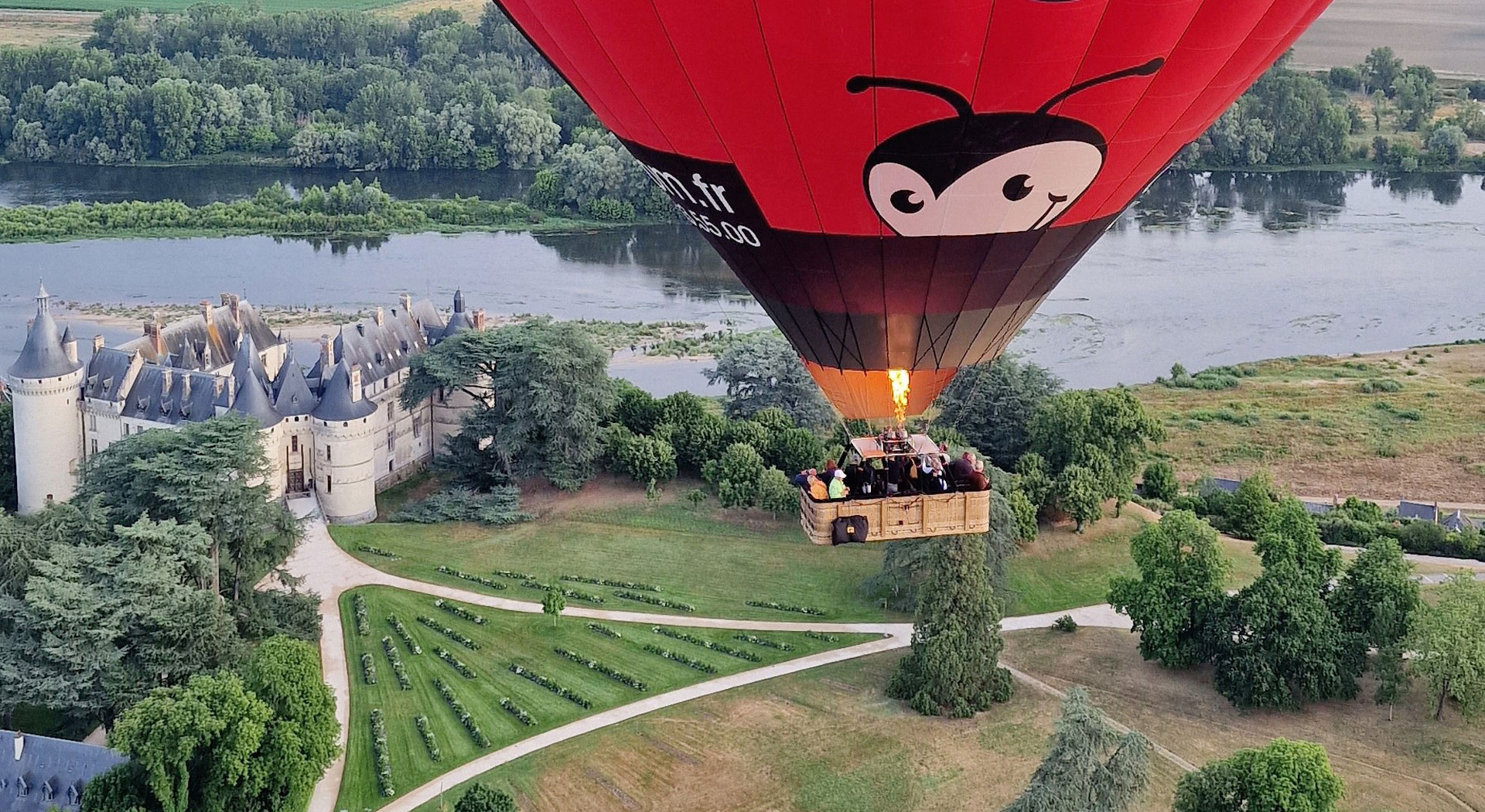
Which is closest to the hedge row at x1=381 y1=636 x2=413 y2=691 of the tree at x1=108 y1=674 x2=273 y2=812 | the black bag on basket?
the tree at x1=108 y1=674 x2=273 y2=812

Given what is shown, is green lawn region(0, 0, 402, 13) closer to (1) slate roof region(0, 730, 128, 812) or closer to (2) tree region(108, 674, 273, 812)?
(1) slate roof region(0, 730, 128, 812)

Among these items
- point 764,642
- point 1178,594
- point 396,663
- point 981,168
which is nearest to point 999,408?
point 1178,594

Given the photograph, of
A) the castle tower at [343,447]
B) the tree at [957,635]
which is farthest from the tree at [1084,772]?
the castle tower at [343,447]

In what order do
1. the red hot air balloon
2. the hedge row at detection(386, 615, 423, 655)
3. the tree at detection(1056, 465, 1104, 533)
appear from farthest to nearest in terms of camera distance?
1. the tree at detection(1056, 465, 1104, 533)
2. the hedge row at detection(386, 615, 423, 655)
3. the red hot air balloon

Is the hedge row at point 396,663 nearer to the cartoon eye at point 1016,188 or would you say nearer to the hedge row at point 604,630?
the hedge row at point 604,630

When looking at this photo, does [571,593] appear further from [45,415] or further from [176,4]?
[176,4]

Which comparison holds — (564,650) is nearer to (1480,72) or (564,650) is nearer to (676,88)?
(676,88)
